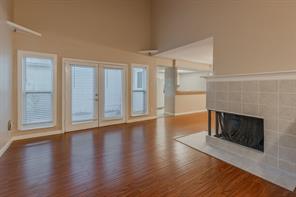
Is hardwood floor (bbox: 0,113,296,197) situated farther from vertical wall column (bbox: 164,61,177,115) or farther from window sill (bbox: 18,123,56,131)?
vertical wall column (bbox: 164,61,177,115)

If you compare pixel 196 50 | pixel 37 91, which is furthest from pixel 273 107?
pixel 37 91

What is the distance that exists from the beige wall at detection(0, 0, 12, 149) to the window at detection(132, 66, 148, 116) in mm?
3606

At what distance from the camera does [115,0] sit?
623 centimetres

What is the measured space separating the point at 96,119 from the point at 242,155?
13.4ft

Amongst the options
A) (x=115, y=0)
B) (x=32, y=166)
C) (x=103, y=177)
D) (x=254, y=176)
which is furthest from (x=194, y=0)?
(x=32, y=166)

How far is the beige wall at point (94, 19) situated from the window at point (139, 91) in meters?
0.79

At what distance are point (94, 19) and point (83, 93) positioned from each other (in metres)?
2.21

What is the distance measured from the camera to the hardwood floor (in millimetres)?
2344

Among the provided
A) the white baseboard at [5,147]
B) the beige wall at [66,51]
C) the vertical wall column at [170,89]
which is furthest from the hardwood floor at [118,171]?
the vertical wall column at [170,89]

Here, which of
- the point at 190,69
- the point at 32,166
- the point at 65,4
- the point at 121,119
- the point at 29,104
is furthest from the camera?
the point at 190,69

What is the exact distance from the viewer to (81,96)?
18.3 ft

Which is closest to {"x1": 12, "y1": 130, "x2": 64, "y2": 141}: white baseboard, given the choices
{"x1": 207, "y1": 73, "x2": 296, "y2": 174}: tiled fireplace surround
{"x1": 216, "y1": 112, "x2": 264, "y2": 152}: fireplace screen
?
{"x1": 216, "y1": 112, "x2": 264, "y2": 152}: fireplace screen

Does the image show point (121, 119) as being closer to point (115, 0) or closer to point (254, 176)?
point (115, 0)

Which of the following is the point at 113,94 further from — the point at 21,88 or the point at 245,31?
the point at 245,31
